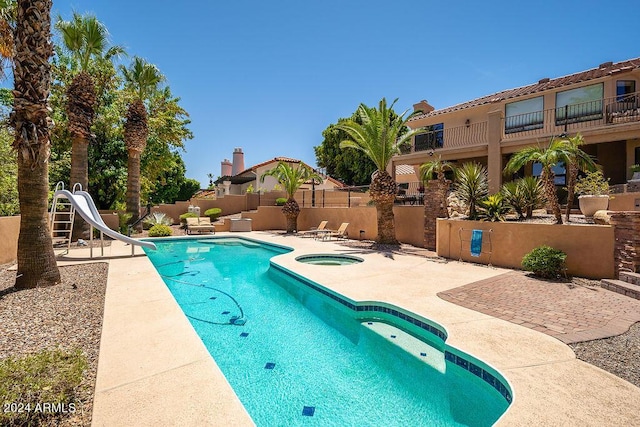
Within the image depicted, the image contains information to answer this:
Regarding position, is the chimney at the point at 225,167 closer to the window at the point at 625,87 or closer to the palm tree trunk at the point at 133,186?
the palm tree trunk at the point at 133,186

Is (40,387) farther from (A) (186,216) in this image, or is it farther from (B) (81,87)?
(A) (186,216)

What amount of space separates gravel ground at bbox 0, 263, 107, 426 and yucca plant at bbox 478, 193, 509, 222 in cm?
1199

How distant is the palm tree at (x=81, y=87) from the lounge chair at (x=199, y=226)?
20.2ft

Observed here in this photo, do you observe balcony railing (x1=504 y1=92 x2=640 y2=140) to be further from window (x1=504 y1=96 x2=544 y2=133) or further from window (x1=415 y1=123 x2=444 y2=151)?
window (x1=415 y1=123 x2=444 y2=151)

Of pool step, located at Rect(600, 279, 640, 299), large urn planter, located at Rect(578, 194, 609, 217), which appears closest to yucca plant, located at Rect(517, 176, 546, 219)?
large urn planter, located at Rect(578, 194, 609, 217)

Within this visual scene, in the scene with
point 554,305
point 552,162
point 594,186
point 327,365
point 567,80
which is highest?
point 567,80

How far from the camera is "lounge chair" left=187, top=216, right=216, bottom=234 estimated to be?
21.3 m

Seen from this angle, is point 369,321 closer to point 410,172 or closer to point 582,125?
point 582,125

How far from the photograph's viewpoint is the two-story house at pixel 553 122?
1549 centimetres

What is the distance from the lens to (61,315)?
5.57 metres

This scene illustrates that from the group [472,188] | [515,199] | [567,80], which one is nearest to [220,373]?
[472,188]

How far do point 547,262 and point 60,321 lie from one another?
1101cm

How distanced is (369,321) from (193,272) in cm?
778

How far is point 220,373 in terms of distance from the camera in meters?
3.73
